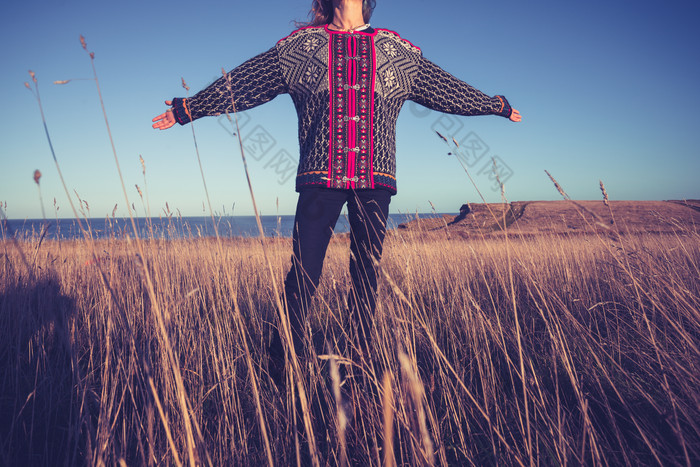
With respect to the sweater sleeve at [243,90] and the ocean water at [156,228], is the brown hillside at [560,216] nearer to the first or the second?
the ocean water at [156,228]

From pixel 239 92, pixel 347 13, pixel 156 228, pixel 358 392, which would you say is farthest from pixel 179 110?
pixel 358 392

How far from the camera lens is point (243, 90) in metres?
1.52

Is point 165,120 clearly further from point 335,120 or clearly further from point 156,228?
point 335,120

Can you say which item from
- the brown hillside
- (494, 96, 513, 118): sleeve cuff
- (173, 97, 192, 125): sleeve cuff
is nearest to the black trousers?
(173, 97, 192, 125): sleeve cuff

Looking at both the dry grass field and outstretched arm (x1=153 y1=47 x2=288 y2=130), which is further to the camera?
outstretched arm (x1=153 y1=47 x2=288 y2=130)

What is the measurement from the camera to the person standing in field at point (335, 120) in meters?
1.43

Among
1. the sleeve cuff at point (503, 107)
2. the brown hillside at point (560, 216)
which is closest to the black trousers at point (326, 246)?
the sleeve cuff at point (503, 107)

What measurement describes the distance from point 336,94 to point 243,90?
1.50 feet

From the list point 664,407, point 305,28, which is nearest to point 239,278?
point 305,28

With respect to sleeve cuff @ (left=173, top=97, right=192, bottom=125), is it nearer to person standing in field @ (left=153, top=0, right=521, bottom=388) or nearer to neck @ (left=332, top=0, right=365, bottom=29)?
person standing in field @ (left=153, top=0, right=521, bottom=388)

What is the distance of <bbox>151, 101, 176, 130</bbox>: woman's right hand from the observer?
156 centimetres

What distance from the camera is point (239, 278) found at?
116 inches

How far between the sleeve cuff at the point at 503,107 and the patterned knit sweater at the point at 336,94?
584mm

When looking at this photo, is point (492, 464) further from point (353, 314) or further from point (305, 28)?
point (305, 28)
